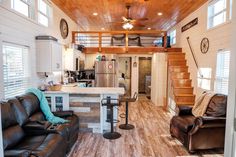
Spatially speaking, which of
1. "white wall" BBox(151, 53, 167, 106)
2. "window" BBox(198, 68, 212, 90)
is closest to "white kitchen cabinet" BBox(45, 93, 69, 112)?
"window" BBox(198, 68, 212, 90)

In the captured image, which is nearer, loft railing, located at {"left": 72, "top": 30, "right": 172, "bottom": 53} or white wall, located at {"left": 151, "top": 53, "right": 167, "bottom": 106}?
loft railing, located at {"left": 72, "top": 30, "right": 172, "bottom": 53}

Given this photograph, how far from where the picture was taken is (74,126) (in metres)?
3.46

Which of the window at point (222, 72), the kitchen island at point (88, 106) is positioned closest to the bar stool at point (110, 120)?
the kitchen island at point (88, 106)

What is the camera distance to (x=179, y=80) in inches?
233

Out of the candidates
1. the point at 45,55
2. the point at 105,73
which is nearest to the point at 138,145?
the point at 45,55

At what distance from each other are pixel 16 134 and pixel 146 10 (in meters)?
4.95

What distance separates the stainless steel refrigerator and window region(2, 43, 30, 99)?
142 inches

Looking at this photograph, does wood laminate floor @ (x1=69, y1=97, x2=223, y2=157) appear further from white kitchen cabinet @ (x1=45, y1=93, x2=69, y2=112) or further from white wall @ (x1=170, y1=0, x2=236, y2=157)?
white wall @ (x1=170, y1=0, x2=236, y2=157)

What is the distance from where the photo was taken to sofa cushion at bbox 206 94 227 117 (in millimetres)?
3334

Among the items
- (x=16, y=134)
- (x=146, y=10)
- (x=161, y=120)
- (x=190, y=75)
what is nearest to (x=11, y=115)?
(x=16, y=134)

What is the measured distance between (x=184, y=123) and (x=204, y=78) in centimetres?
204

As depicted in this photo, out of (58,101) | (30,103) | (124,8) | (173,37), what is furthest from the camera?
(173,37)

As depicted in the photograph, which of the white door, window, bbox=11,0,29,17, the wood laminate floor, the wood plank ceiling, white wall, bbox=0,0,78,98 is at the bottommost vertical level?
the wood laminate floor

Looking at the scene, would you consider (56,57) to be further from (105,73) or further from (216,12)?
(216,12)
